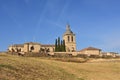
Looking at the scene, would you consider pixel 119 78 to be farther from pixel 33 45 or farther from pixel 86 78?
pixel 33 45

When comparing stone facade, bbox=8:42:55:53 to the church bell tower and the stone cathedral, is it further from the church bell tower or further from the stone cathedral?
the church bell tower

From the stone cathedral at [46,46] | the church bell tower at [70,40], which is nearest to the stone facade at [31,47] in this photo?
the stone cathedral at [46,46]

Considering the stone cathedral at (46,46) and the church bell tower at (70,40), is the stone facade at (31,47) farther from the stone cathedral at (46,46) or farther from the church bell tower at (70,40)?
the church bell tower at (70,40)

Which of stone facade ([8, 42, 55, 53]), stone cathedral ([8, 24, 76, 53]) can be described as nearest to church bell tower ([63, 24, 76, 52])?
stone cathedral ([8, 24, 76, 53])

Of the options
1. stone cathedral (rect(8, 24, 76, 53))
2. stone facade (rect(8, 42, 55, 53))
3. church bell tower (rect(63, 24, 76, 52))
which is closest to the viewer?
stone facade (rect(8, 42, 55, 53))

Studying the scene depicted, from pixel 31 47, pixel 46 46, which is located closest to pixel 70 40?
pixel 46 46

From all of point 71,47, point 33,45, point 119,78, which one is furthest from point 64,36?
point 119,78

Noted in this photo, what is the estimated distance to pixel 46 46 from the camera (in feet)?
407

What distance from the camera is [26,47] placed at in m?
119

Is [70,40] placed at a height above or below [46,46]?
above

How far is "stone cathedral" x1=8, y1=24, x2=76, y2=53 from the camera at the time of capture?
11825cm

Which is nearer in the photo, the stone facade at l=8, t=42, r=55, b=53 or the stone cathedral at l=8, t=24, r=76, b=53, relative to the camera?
the stone facade at l=8, t=42, r=55, b=53

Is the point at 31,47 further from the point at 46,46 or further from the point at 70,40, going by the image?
the point at 70,40

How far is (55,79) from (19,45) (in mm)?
101783
